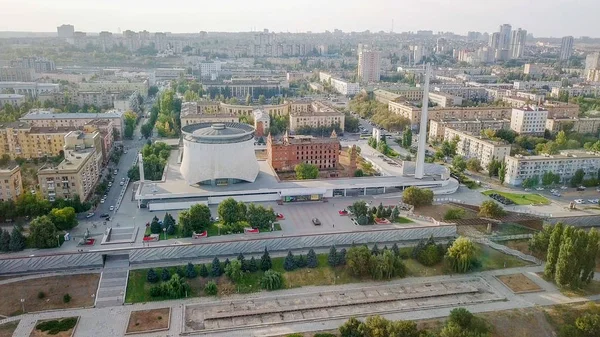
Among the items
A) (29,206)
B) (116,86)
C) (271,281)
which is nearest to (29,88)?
(116,86)

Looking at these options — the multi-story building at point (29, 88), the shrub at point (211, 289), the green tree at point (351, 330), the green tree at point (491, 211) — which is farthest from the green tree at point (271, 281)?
the multi-story building at point (29, 88)

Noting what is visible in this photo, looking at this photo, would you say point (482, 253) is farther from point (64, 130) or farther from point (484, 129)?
point (64, 130)

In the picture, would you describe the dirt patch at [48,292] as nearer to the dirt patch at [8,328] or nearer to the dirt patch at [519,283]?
the dirt patch at [8,328]

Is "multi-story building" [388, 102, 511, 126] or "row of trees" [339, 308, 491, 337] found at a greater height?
"multi-story building" [388, 102, 511, 126]

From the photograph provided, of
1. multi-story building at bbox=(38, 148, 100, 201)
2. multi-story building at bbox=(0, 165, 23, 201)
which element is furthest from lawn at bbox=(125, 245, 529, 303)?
multi-story building at bbox=(0, 165, 23, 201)

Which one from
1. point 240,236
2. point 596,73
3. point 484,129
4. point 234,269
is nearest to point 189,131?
point 240,236

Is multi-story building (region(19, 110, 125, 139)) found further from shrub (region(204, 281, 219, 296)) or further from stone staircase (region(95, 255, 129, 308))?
shrub (region(204, 281, 219, 296))

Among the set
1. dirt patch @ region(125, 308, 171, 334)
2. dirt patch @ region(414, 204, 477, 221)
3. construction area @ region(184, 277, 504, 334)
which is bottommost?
dirt patch @ region(125, 308, 171, 334)
